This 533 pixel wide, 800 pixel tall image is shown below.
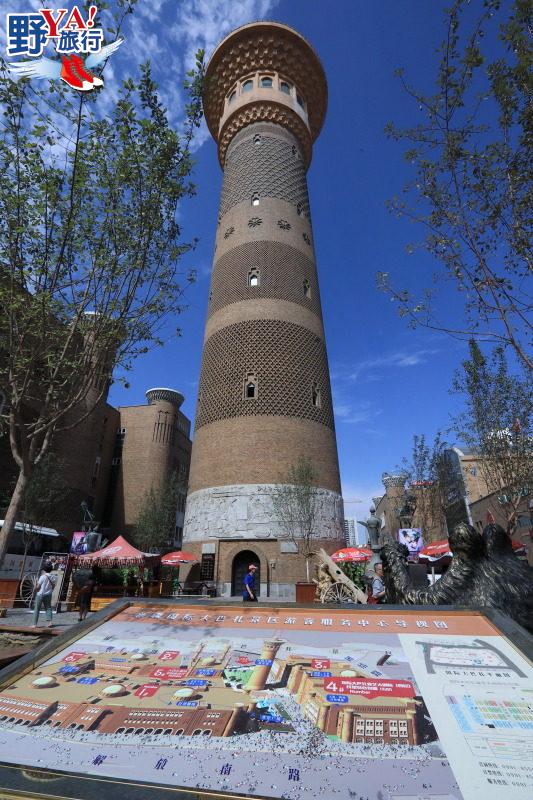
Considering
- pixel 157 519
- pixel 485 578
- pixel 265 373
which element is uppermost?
pixel 265 373

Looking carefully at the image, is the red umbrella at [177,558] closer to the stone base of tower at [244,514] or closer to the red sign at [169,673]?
the stone base of tower at [244,514]

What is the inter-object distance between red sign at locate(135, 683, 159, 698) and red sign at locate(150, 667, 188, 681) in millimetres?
84

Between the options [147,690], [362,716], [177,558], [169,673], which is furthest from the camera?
[177,558]

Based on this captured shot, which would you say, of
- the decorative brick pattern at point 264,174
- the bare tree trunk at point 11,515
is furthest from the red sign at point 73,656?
the decorative brick pattern at point 264,174

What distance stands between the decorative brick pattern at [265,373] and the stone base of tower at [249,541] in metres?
3.62

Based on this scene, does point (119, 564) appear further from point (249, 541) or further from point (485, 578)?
point (485, 578)

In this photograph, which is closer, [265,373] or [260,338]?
[265,373]

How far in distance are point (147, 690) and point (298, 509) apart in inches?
631

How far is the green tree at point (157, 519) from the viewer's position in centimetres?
3797

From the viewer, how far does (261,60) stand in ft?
88.6

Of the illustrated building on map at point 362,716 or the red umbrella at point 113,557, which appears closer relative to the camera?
the illustrated building on map at point 362,716

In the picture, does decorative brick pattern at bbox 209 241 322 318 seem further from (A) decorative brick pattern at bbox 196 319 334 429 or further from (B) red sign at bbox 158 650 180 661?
(B) red sign at bbox 158 650 180 661

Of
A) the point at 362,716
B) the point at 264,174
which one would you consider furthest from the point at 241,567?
the point at 264,174

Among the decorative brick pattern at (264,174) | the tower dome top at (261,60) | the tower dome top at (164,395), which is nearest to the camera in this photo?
the decorative brick pattern at (264,174)
